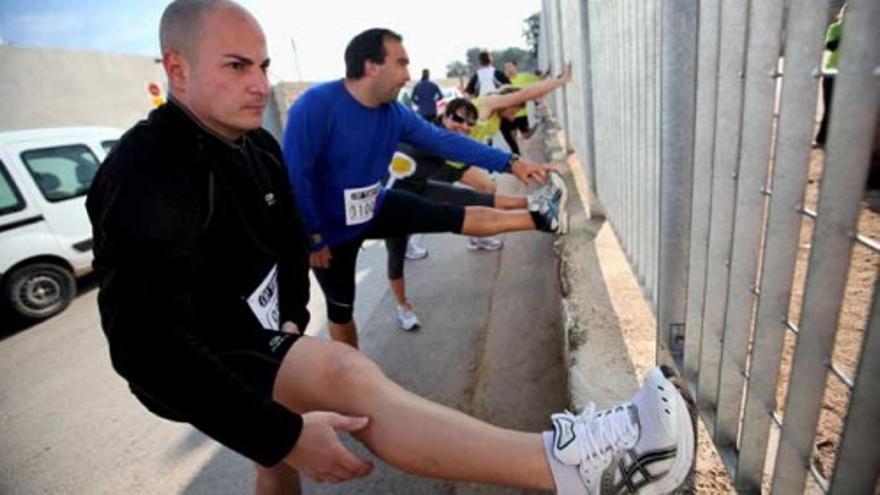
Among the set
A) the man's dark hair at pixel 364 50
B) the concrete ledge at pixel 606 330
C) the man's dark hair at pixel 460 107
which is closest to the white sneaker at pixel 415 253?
the man's dark hair at pixel 460 107

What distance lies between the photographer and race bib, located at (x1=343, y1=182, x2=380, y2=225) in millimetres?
2742

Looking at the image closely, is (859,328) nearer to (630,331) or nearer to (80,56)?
(630,331)

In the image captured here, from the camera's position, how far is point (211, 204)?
1479 mm

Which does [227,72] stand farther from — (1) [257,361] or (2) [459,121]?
(2) [459,121]

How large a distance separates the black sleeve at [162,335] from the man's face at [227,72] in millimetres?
373

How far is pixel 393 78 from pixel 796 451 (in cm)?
237

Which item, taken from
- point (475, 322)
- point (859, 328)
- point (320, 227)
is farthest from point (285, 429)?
point (475, 322)

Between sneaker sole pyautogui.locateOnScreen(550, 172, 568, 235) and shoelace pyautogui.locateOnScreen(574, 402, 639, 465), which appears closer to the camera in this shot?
shoelace pyautogui.locateOnScreen(574, 402, 639, 465)

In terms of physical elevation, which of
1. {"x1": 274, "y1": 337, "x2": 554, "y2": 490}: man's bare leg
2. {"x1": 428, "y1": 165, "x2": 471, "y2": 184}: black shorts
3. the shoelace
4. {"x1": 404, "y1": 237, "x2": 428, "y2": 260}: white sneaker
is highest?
{"x1": 274, "y1": 337, "x2": 554, "y2": 490}: man's bare leg

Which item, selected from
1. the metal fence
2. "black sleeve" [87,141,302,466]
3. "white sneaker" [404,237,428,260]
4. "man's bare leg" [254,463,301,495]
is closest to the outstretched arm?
"white sneaker" [404,237,428,260]

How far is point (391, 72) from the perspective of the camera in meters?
2.76

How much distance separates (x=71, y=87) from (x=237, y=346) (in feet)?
44.0

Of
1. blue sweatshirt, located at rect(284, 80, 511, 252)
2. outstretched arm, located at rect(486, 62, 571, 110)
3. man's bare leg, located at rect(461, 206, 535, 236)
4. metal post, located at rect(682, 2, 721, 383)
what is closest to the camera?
metal post, located at rect(682, 2, 721, 383)

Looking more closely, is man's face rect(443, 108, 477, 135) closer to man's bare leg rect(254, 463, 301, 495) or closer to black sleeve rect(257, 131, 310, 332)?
black sleeve rect(257, 131, 310, 332)
